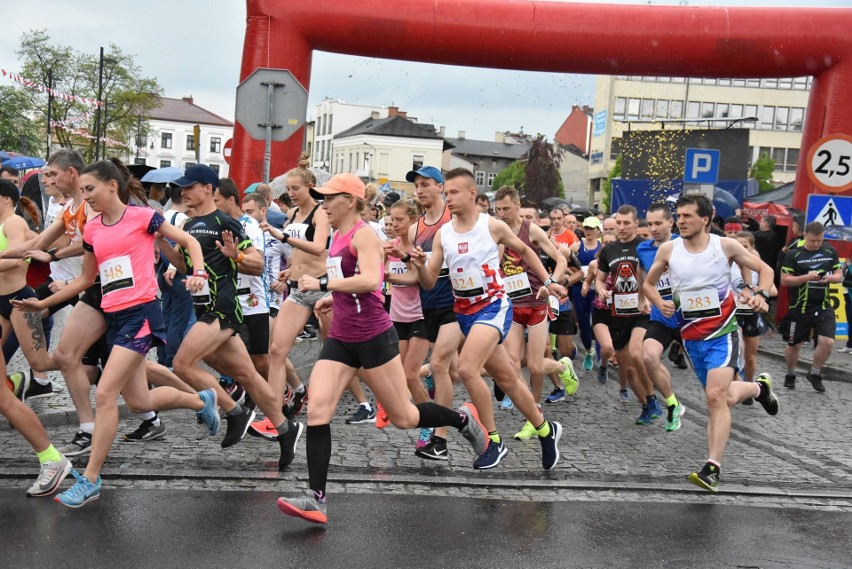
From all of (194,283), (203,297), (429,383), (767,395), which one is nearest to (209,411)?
(203,297)

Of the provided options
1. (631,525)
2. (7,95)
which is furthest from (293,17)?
(7,95)

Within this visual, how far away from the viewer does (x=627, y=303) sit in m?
9.70

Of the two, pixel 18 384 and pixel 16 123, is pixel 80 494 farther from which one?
pixel 16 123

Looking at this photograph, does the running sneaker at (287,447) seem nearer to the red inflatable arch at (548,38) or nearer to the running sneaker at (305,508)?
the running sneaker at (305,508)

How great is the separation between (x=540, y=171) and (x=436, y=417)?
66.5m

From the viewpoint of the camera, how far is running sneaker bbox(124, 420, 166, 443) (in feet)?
23.7

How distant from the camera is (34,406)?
26.5ft

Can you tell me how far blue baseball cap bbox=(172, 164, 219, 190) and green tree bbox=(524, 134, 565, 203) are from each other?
64.9 metres

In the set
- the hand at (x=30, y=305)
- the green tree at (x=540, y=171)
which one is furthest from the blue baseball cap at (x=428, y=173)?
the green tree at (x=540, y=171)

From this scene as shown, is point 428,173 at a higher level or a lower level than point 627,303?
higher

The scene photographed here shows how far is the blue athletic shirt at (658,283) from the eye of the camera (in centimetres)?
858

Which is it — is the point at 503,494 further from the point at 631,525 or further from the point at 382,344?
the point at 382,344

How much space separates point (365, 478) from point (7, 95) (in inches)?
1764

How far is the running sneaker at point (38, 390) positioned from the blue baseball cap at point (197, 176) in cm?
280
